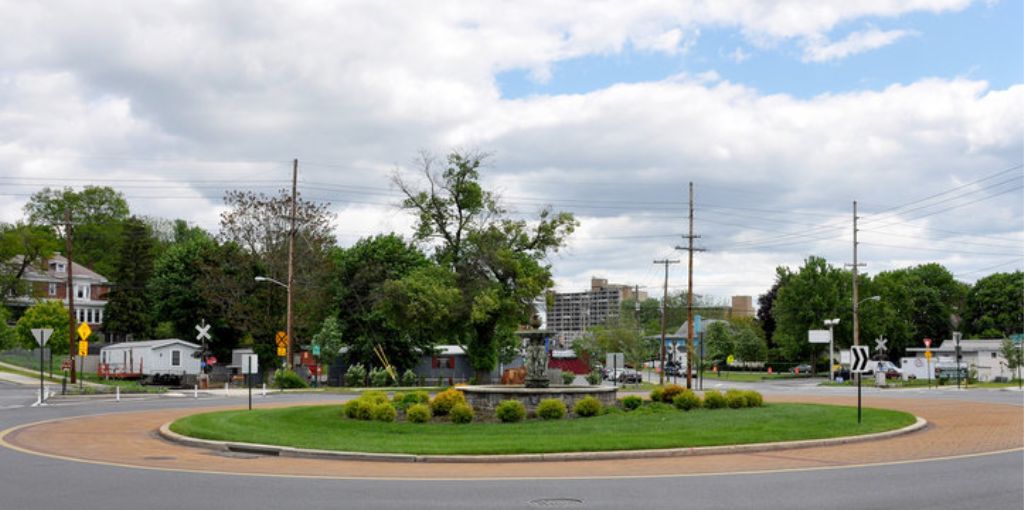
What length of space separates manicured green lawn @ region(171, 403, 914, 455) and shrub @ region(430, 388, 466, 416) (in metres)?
1.21

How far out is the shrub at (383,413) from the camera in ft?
82.9

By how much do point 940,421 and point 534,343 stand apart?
12.4 meters

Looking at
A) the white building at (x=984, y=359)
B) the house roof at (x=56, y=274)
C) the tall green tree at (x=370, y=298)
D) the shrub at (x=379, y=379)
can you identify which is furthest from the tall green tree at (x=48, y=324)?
the white building at (x=984, y=359)

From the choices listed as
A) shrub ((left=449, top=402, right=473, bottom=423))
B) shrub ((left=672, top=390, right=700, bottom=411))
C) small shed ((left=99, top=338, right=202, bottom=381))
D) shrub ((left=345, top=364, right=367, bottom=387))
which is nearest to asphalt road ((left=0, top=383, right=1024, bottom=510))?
shrub ((left=449, top=402, right=473, bottom=423))

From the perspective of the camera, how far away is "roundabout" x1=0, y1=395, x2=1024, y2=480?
1620 centimetres

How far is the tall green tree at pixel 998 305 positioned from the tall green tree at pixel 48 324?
98.3m

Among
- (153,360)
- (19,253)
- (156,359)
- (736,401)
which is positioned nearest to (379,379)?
(156,359)

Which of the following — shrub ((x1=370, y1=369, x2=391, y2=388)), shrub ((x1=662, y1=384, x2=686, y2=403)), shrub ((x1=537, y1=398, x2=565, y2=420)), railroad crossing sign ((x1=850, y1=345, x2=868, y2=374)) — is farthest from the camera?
shrub ((x1=370, y1=369, x2=391, y2=388))

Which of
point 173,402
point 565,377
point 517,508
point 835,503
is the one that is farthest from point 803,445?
point 565,377

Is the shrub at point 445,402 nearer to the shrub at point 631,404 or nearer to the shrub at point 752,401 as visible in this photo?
the shrub at point 631,404

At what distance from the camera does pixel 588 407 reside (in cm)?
2591

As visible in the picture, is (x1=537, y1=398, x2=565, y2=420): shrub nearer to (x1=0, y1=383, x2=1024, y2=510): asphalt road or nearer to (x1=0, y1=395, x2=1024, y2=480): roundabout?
(x1=0, y1=395, x2=1024, y2=480): roundabout

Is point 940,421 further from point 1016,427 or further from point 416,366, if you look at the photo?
point 416,366

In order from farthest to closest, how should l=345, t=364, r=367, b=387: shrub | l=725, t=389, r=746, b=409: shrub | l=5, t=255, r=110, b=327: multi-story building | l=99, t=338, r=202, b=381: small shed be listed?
l=5, t=255, r=110, b=327: multi-story building < l=99, t=338, r=202, b=381: small shed < l=345, t=364, r=367, b=387: shrub < l=725, t=389, r=746, b=409: shrub
